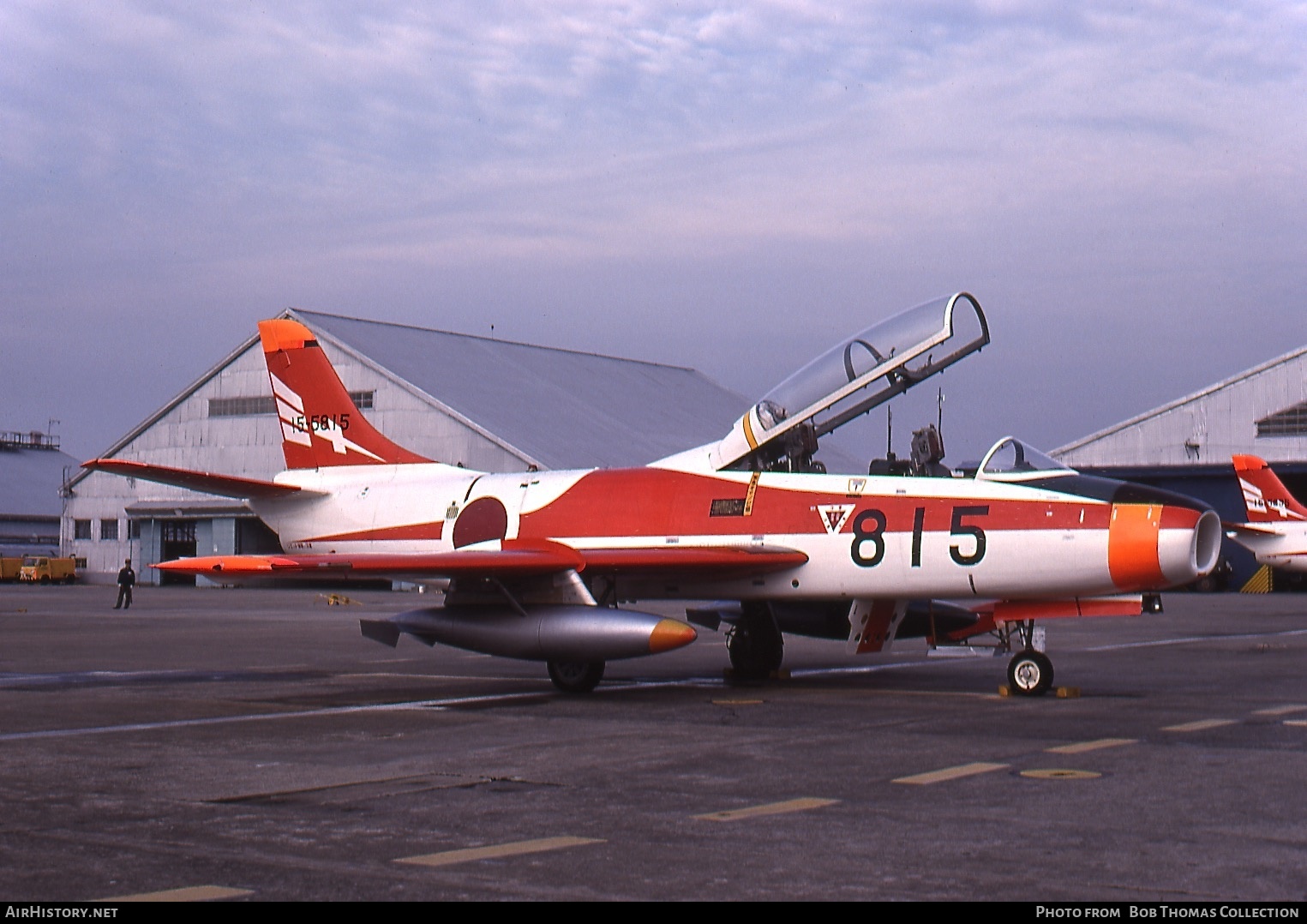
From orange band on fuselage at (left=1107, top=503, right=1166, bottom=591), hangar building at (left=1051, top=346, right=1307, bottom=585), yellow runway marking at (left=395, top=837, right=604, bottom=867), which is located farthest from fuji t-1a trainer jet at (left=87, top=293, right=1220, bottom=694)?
hangar building at (left=1051, top=346, right=1307, bottom=585)

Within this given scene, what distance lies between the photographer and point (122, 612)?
3412cm

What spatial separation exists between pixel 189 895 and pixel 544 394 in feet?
177

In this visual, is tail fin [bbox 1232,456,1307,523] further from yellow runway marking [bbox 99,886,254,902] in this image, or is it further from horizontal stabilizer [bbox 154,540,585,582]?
yellow runway marking [bbox 99,886,254,902]

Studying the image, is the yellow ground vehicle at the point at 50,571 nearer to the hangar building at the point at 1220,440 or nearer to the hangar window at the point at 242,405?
the hangar window at the point at 242,405

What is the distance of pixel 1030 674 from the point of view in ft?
44.4

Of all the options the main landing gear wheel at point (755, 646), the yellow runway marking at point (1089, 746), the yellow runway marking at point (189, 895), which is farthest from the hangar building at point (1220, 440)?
the yellow runway marking at point (189, 895)

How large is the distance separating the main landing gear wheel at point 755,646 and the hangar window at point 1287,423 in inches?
1703

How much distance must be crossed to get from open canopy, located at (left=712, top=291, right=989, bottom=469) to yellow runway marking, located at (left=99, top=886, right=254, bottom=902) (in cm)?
961

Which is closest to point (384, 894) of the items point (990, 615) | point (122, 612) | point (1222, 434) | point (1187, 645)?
point (990, 615)

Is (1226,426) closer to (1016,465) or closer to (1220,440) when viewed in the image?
(1220,440)

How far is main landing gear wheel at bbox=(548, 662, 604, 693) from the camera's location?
14.2 metres

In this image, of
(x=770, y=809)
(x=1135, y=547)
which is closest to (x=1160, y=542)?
(x=1135, y=547)

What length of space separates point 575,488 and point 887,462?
3547 millimetres
